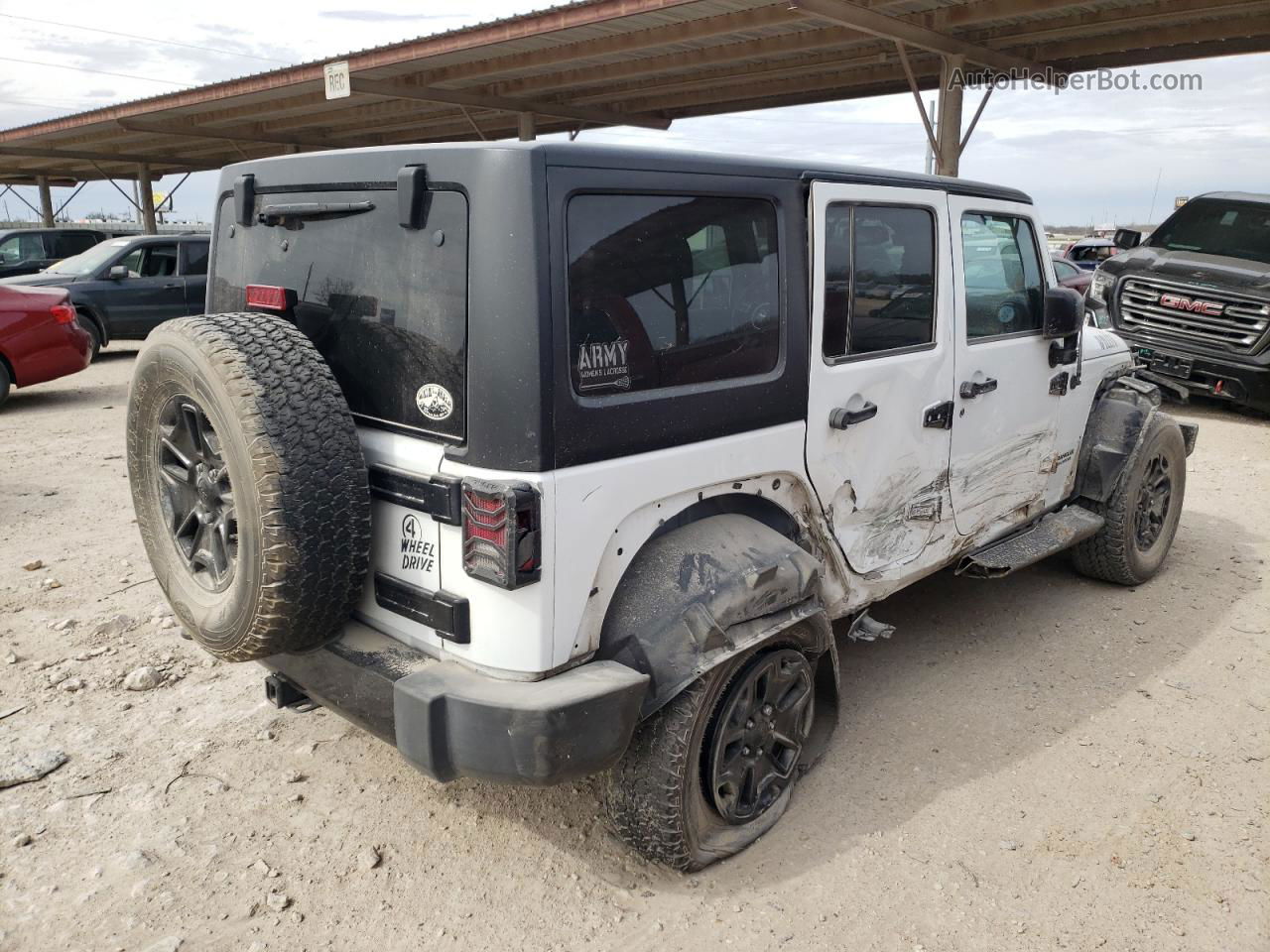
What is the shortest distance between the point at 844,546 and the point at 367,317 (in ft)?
5.73

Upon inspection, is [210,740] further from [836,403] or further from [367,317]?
[836,403]

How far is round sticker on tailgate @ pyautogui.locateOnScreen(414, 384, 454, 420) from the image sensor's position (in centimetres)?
243

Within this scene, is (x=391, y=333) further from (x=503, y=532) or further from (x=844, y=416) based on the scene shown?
(x=844, y=416)

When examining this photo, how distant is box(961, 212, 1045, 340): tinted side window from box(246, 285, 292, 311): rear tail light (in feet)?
8.22

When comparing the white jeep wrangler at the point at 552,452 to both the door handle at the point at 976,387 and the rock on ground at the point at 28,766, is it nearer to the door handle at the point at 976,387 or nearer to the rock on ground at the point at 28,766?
the door handle at the point at 976,387

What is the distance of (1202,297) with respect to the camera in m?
9.34

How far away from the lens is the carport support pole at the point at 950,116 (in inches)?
399

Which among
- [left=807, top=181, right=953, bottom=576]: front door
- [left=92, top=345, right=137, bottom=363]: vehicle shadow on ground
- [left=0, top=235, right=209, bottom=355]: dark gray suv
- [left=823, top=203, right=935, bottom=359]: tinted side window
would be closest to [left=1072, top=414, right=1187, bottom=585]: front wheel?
[left=807, top=181, right=953, bottom=576]: front door

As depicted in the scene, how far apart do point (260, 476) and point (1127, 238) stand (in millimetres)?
10750

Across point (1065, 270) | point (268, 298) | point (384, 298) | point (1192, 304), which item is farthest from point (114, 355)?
point (1065, 270)

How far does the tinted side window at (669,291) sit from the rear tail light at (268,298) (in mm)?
996

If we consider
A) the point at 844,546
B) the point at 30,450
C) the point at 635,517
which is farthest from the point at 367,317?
the point at 30,450

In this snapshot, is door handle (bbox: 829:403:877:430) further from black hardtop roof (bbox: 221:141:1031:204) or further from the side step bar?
the side step bar

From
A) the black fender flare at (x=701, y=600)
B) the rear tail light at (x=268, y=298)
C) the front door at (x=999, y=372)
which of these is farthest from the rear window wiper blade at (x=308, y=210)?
the front door at (x=999, y=372)
